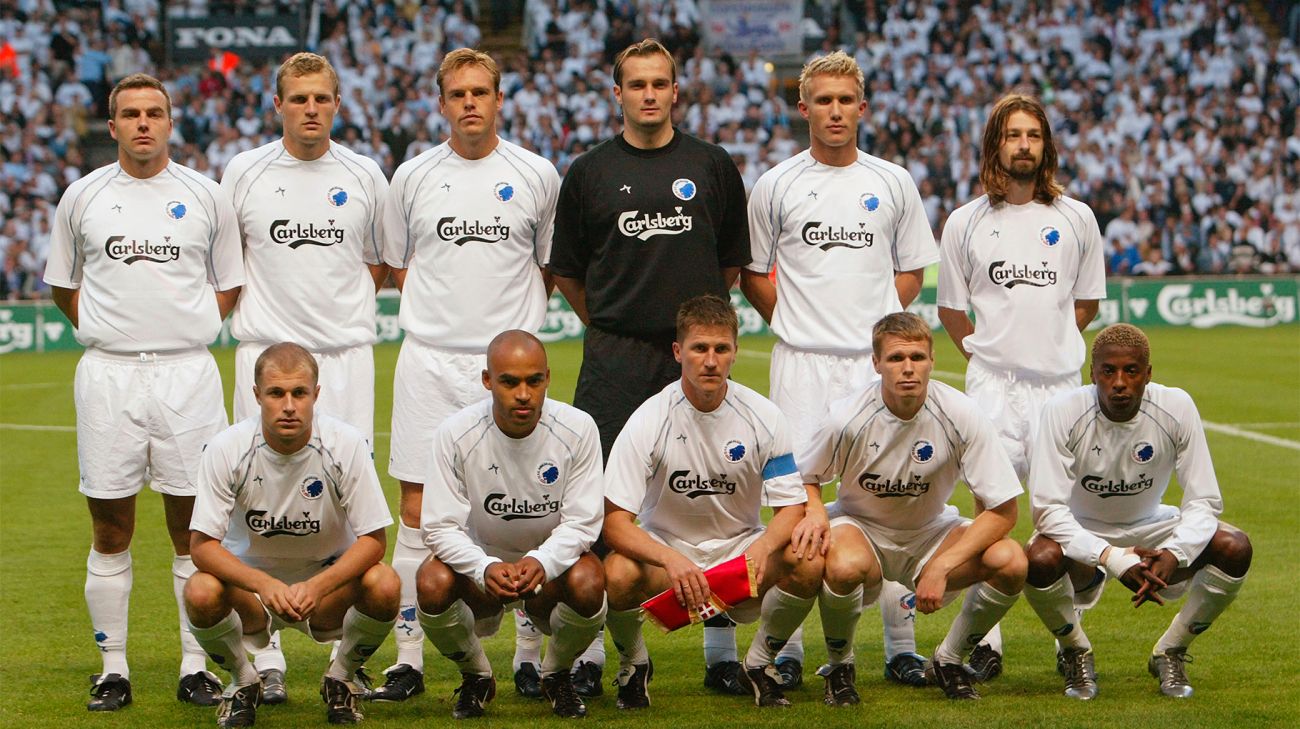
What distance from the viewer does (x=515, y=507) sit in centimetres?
595

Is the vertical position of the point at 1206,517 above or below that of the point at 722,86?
below

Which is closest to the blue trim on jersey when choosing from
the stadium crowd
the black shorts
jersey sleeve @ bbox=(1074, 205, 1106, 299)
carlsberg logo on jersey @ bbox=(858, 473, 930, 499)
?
carlsberg logo on jersey @ bbox=(858, 473, 930, 499)

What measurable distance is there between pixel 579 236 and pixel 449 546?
1509 millimetres

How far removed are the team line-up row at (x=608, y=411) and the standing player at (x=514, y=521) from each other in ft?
0.05

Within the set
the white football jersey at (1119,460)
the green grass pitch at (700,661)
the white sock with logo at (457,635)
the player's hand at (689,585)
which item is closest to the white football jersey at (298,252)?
the white sock with logo at (457,635)

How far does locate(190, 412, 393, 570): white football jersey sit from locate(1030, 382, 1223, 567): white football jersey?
255 centimetres

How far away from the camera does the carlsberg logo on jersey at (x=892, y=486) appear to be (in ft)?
20.1

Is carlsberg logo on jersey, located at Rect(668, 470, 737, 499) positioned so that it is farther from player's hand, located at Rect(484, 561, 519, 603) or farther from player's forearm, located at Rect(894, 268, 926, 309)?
player's forearm, located at Rect(894, 268, 926, 309)

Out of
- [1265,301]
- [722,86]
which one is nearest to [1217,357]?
[1265,301]

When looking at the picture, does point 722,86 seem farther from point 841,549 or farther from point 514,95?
point 841,549

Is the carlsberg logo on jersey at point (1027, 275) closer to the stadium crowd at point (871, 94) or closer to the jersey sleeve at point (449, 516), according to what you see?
the jersey sleeve at point (449, 516)

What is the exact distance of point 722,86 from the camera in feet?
96.7

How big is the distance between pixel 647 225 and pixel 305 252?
143cm

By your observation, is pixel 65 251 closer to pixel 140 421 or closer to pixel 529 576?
pixel 140 421
